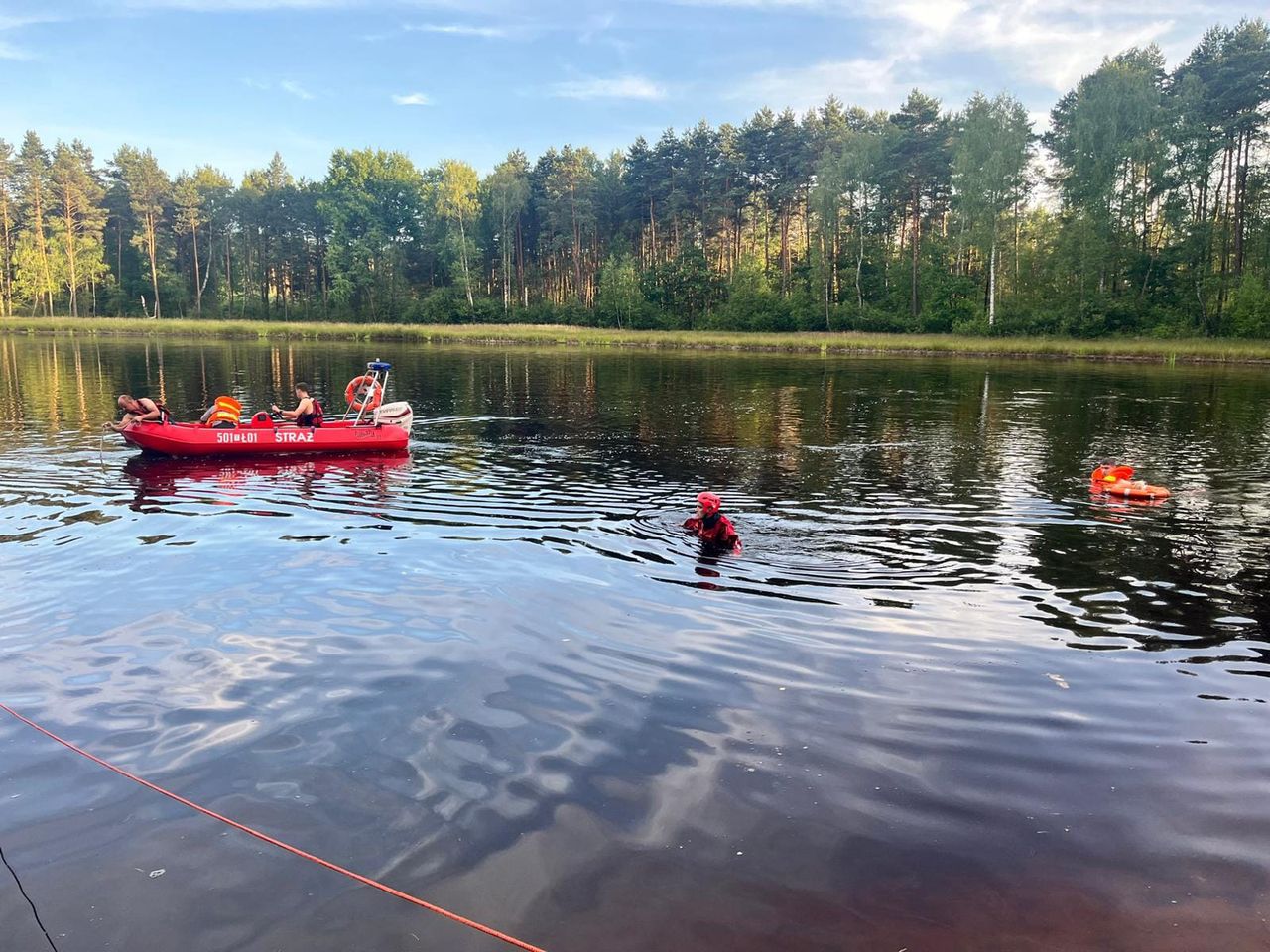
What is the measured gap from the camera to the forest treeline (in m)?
56.9

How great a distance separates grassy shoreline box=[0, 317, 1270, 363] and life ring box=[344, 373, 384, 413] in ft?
147

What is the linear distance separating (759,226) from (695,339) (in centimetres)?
2883

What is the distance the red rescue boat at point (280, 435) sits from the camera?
60.1 ft

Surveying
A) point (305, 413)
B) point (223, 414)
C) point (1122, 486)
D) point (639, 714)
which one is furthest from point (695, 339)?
point (639, 714)

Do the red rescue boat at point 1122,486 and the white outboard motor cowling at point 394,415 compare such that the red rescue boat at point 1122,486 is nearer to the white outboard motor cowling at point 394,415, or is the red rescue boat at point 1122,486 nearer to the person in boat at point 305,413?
the white outboard motor cowling at point 394,415

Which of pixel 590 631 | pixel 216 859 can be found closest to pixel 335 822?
pixel 216 859

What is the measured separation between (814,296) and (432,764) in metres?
72.1

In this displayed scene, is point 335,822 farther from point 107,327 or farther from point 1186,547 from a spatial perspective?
point 107,327

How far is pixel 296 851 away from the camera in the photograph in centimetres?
511

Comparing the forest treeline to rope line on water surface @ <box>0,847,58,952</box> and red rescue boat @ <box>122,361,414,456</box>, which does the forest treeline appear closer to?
red rescue boat @ <box>122,361,414,456</box>

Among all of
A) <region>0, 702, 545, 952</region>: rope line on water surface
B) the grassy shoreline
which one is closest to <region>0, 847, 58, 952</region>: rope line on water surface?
<region>0, 702, 545, 952</region>: rope line on water surface

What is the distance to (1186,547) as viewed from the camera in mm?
12312

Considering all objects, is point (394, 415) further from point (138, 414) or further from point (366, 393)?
point (138, 414)

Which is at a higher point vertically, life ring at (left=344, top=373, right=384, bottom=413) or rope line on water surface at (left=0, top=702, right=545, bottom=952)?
life ring at (left=344, top=373, right=384, bottom=413)
